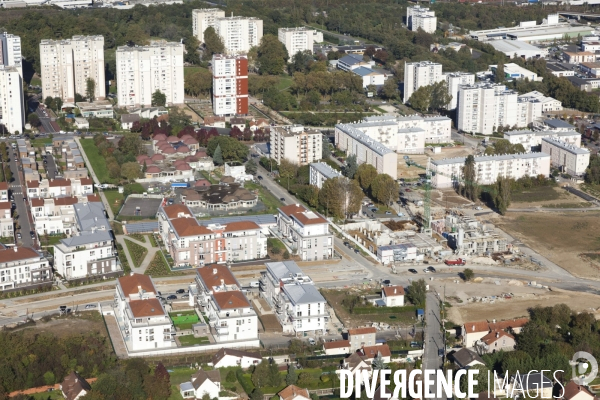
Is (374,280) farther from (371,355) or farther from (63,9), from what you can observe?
(63,9)

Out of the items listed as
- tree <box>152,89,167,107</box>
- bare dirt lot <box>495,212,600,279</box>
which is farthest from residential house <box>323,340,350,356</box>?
tree <box>152,89,167,107</box>

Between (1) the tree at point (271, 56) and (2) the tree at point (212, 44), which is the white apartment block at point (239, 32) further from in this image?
(1) the tree at point (271, 56)

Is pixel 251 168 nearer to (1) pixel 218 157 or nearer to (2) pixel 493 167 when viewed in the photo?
(1) pixel 218 157

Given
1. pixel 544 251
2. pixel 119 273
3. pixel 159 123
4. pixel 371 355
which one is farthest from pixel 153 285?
pixel 159 123

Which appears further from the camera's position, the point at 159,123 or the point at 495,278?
the point at 159,123

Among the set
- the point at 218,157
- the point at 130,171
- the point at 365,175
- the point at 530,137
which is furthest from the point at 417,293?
the point at 530,137

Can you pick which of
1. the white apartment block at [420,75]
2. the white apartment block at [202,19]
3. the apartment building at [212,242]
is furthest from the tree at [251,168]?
the white apartment block at [202,19]

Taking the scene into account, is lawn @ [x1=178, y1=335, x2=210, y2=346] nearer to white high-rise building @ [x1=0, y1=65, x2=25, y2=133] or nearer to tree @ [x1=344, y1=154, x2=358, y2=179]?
tree @ [x1=344, y1=154, x2=358, y2=179]
